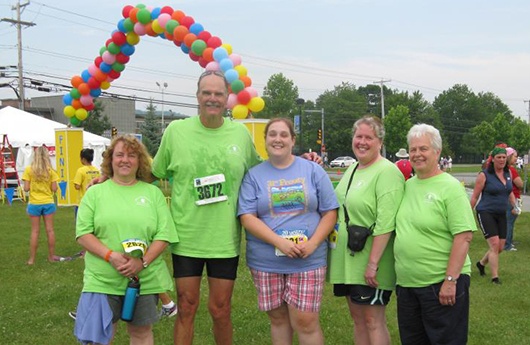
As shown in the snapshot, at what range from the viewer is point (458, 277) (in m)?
3.12

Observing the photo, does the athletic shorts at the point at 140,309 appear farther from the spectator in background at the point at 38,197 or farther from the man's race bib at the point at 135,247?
the spectator in background at the point at 38,197

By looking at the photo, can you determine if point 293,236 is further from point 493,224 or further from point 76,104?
point 76,104

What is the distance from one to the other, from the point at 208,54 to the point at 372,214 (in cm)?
Answer: 538

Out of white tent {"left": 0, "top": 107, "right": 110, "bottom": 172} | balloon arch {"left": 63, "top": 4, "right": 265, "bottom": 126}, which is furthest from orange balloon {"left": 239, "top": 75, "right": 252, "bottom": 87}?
white tent {"left": 0, "top": 107, "right": 110, "bottom": 172}

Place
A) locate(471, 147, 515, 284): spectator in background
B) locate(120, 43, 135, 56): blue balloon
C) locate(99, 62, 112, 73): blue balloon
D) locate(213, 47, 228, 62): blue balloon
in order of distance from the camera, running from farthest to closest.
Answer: locate(99, 62, 112, 73): blue balloon < locate(120, 43, 135, 56): blue balloon < locate(213, 47, 228, 62): blue balloon < locate(471, 147, 515, 284): spectator in background

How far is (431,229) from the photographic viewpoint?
123 inches

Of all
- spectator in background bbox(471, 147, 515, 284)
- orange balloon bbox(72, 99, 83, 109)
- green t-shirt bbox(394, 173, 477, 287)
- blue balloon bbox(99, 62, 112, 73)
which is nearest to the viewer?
green t-shirt bbox(394, 173, 477, 287)

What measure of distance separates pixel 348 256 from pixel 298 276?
0.35 meters

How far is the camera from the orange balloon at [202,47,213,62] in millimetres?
8062

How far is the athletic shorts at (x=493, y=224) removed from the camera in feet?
23.1

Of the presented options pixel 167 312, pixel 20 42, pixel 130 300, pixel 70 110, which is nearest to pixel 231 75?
pixel 167 312

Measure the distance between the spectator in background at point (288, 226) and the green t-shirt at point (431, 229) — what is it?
1.65ft

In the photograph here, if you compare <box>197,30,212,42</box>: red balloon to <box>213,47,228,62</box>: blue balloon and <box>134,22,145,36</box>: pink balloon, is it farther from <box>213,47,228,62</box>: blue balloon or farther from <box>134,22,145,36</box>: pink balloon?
<box>134,22,145,36</box>: pink balloon

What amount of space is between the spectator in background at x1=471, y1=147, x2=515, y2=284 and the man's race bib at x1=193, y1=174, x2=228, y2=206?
470 cm
